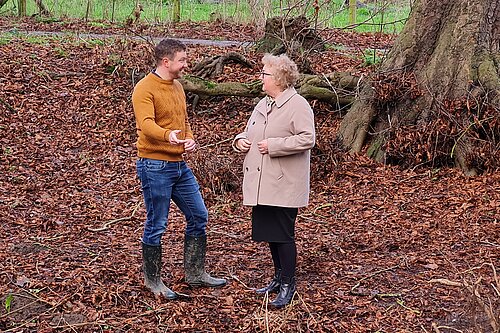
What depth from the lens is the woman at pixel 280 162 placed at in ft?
16.1

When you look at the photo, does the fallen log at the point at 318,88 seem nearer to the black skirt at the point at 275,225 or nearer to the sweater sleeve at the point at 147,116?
the black skirt at the point at 275,225

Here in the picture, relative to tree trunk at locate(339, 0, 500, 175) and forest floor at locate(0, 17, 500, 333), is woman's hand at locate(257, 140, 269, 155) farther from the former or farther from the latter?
tree trunk at locate(339, 0, 500, 175)

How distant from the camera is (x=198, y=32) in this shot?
17.8m

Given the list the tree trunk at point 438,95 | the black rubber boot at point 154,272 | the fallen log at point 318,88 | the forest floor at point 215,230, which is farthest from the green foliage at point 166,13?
the black rubber boot at point 154,272

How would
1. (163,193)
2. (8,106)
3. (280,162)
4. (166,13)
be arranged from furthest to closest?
1. (166,13)
2. (8,106)
3. (163,193)
4. (280,162)

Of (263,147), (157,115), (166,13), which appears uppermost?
(166,13)

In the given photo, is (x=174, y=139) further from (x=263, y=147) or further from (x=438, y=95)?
(x=438, y=95)

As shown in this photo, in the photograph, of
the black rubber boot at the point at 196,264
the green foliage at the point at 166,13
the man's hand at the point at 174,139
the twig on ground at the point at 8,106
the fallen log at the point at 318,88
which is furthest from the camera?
the green foliage at the point at 166,13

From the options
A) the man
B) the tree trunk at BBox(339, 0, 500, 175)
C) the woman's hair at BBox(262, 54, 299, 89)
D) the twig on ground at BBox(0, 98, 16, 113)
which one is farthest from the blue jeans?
the twig on ground at BBox(0, 98, 16, 113)

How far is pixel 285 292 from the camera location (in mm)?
5074

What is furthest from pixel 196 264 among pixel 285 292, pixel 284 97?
pixel 284 97

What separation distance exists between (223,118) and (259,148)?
5.95 metres

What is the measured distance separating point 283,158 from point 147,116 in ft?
3.18

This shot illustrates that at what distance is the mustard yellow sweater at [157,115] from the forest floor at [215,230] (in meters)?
1.07
